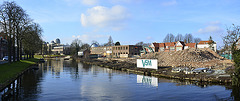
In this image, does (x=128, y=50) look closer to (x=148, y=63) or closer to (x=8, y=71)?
(x=148, y=63)

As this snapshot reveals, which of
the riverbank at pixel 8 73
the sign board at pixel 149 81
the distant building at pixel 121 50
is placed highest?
the distant building at pixel 121 50

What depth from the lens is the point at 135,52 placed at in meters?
139

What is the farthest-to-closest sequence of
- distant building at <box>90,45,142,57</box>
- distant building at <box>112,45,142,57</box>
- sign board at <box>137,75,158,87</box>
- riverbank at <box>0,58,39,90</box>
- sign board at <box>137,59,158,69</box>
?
distant building at <box>90,45,142,57</box>
distant building at <box>112,45,142,57</box>
sign board at <box>137,59,158,69</box>
sign board at <box>137,75,158,87</box>
riverbank at <box>0,58,39,90</box>

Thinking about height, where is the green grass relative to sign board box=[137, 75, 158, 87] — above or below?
above

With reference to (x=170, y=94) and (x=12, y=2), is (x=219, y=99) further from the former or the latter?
(x=12, y=2)

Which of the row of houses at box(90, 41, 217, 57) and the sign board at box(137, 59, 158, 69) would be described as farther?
the row of houses at box(90, 41, 217, 57)

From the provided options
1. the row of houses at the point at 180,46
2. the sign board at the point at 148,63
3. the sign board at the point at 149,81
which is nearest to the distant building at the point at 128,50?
the row of houses at the point at 180,46

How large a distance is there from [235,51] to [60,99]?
27666 millimetres

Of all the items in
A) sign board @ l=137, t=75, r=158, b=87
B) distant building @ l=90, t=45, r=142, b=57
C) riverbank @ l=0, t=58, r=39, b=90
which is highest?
distant building @ l=90, t=45, r=142, b=57

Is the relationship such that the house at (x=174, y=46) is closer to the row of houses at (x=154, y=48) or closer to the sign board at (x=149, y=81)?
the row of houses at (x=154, y=48)

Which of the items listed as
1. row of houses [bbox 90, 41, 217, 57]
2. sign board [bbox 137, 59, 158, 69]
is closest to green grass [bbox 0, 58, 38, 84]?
sign board [bbox 137, 59, 158, 69]

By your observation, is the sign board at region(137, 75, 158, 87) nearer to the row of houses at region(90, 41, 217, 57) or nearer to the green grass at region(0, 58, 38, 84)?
the green grass at region(0, 58, 38, 84)

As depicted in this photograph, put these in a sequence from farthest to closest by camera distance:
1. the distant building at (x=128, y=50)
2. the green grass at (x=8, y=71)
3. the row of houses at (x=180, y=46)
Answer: the distant building at (x=128, y=50) < the row of houses at (x=180, y=46) < the green grass at (x=8, y=71)

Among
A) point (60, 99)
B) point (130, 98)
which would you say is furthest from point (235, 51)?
point (60, 99)
